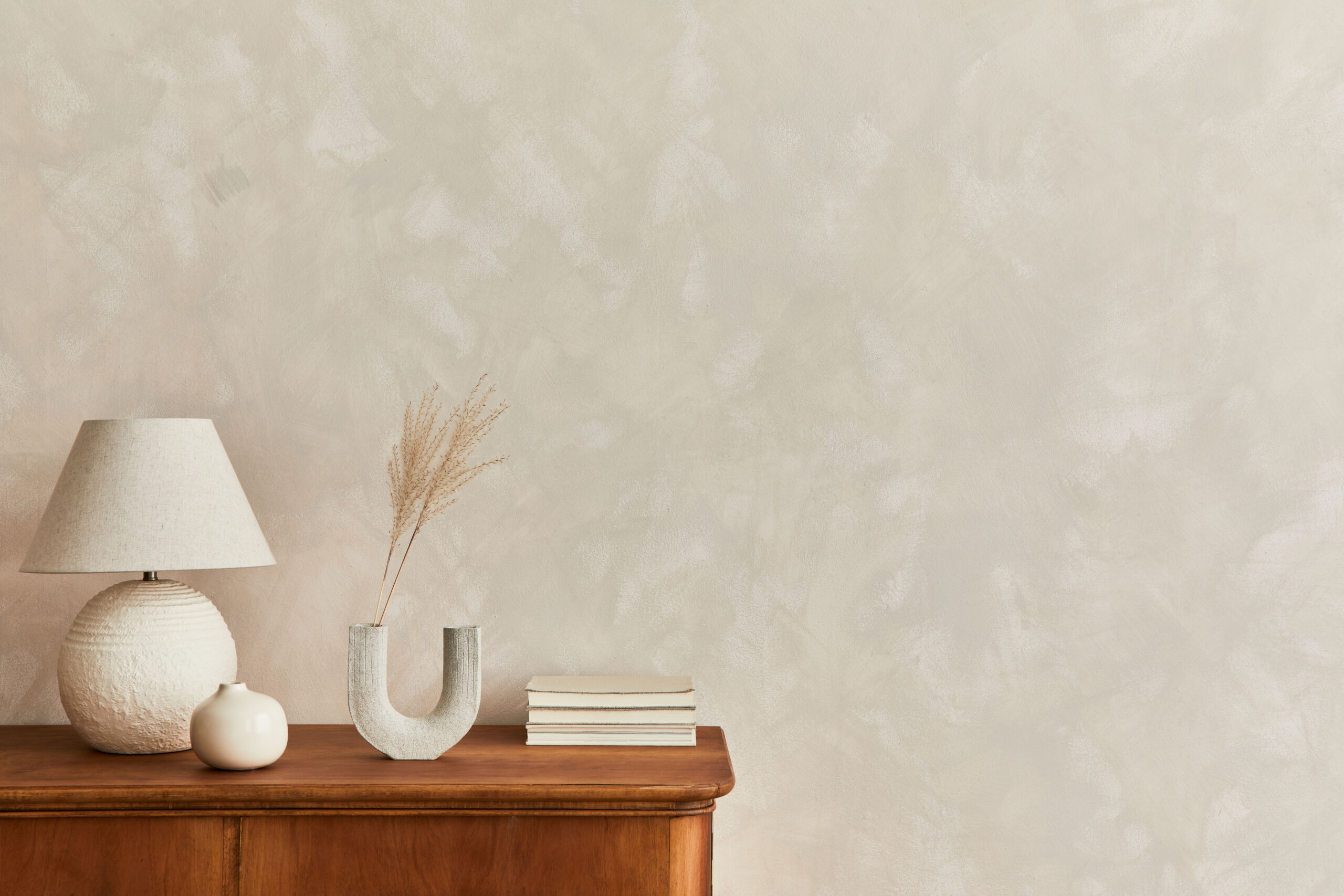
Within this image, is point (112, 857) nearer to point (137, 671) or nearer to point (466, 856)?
point (137, 671)

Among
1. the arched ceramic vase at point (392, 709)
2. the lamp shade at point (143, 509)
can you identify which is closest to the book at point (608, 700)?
the arched ceramic vase at point (392, 709)

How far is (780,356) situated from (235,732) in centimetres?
97

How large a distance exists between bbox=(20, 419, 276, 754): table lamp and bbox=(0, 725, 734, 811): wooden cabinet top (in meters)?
0.07

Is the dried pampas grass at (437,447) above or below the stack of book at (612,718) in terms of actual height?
above

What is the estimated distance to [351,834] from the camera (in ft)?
4.31

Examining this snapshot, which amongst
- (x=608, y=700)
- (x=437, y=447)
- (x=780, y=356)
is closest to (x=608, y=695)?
(x=608, y=700)

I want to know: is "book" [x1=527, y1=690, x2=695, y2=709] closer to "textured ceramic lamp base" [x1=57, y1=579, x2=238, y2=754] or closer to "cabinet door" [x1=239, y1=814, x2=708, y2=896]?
"cabinet door" [x1=239, y1=814, x2=708, y2=896]

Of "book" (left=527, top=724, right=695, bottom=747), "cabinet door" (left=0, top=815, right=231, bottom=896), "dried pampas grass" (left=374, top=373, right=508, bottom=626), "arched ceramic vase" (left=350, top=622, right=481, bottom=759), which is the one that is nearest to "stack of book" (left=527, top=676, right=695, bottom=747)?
"book" (left=527, top=724, right=695, bottom=747)

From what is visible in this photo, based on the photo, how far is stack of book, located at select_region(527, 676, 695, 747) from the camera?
1521 millimetres

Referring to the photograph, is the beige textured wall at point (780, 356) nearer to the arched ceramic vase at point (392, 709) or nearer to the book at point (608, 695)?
the book at point (608, 695)

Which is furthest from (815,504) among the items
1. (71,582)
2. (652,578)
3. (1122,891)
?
(71,582)

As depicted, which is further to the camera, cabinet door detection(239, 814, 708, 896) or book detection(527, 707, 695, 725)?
book detection(527, 707, 695, 725)

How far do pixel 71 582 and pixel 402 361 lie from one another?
2.13 feet

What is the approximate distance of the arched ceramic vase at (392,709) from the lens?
141 cm
